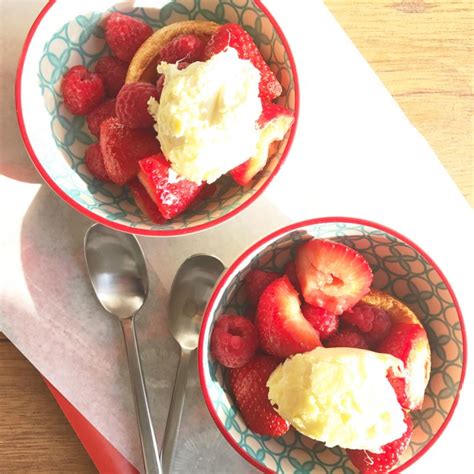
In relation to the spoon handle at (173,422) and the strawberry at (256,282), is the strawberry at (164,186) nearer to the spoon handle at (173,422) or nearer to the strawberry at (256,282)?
the strawberry at (256,282)

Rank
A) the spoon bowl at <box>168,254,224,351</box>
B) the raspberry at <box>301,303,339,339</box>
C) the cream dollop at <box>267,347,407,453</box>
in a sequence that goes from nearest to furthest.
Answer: the cream dollop at <box>267,347,407,453</box>
the raspberry at <box>301,303,339,339</box>
the spoon bowl at <box>168,254,224,351</box>

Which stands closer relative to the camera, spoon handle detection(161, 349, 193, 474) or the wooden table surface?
spoon handle detection(161, 349, 193, 474)

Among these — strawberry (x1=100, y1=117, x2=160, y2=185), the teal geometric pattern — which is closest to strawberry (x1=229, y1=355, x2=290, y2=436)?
the teal geometric pattern

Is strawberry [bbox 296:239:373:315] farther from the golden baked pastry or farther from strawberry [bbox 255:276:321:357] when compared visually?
the golden baked pastry

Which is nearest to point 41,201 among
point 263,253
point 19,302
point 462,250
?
point 19,302

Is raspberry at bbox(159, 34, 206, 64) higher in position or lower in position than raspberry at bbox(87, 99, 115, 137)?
higher

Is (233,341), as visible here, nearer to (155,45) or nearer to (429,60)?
(155,45)

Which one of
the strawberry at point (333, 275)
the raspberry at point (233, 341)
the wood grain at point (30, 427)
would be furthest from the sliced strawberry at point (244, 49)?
the wood grain at point (30, 427)
